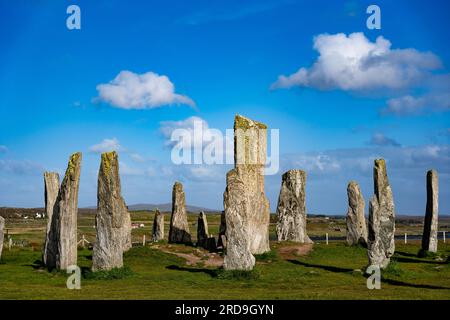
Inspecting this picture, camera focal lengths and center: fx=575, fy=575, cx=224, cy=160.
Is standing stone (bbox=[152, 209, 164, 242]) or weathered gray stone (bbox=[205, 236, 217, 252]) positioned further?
standing stone (bbox=[152, 209, 164, 242])

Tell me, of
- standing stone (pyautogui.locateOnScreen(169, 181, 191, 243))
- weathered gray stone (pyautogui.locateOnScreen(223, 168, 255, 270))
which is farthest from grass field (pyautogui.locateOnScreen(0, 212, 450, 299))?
standing stone (pyautogui.locateOnScreen(169, 181, 191, 243))

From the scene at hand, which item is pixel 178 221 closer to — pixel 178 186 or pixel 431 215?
pixel 178 186

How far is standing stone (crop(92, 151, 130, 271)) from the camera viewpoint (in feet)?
90.8

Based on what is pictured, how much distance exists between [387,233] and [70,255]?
16.1 meters

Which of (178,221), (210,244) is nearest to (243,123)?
(210,244)

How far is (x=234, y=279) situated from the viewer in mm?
26766

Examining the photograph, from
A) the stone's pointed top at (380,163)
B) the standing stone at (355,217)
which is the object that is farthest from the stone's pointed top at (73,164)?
the standing stone at (355,217)

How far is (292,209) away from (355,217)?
16.4 feet

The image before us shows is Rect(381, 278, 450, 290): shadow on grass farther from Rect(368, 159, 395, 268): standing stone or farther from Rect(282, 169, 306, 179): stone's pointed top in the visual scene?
Rect(282, 169, 306, 179): stone's pointed top

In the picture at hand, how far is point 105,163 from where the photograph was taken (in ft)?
92.2

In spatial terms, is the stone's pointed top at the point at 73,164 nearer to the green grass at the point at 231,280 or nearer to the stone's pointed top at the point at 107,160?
the stone's pointed top at the point at 107,160

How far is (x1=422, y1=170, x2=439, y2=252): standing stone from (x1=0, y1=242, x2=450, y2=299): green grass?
1416mm
